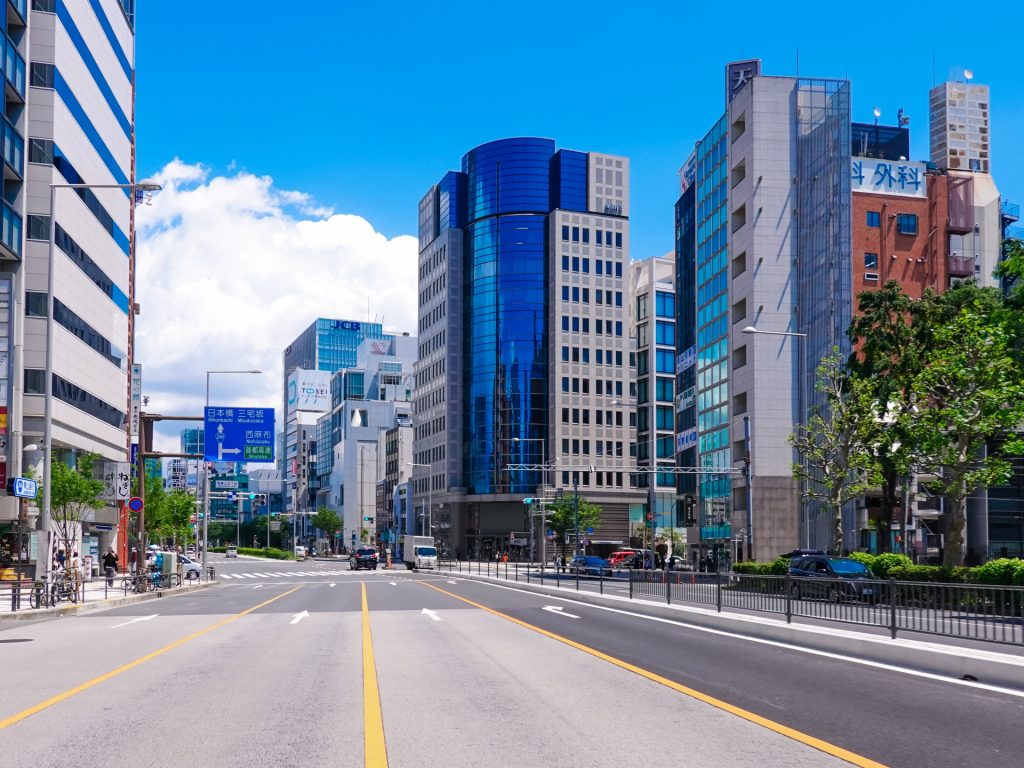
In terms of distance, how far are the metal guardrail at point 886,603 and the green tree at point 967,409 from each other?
13.1 metres

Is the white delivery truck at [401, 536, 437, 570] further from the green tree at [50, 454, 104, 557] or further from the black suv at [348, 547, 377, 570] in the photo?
the green tree at [50, 454, 104, 557]

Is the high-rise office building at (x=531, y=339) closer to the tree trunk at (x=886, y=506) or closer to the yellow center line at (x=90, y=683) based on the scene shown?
the tree trunk at (x=886, y=506)

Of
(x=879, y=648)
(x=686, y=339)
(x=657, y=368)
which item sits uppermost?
(x=657, y=368)

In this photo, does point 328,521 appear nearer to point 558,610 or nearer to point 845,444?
point 845,444

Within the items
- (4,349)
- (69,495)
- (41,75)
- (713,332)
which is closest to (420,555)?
(713,332)

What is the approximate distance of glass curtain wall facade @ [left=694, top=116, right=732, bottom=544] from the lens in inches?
3073

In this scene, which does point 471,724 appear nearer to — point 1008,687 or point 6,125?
point 1008,687

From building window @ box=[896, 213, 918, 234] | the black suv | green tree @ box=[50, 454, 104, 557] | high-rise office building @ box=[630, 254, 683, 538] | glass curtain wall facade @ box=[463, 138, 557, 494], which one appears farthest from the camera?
high-rise office building @ box=[630, 254, 683, 538]

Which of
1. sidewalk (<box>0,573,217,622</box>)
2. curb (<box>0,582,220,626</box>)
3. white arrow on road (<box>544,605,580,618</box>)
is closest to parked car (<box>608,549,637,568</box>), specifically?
sidewalk (<box>0,573,217,622</box>)

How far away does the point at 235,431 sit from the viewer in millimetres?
52312

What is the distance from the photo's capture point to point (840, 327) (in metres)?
67.9

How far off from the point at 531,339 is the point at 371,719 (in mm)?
115254

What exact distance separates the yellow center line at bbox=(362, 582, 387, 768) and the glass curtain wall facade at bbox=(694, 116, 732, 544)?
61.9 meters

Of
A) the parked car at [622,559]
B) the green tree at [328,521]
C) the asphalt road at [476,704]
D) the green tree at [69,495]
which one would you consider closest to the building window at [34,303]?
the green tree at [69,495]
